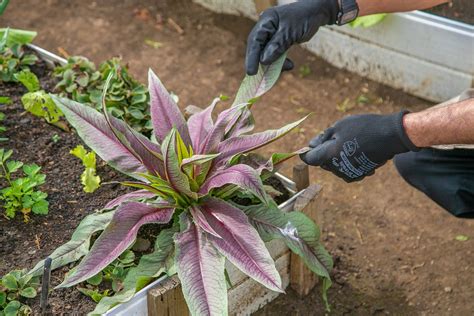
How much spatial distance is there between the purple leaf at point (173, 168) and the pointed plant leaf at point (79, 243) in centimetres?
24

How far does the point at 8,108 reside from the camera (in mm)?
2855

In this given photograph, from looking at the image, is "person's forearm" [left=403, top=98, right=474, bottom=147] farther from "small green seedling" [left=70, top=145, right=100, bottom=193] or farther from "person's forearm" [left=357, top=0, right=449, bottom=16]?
"small green seedling" [left=70, top=145, right=100, bottom=193]

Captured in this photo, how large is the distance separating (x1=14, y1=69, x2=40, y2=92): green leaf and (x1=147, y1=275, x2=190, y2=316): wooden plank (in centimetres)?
105

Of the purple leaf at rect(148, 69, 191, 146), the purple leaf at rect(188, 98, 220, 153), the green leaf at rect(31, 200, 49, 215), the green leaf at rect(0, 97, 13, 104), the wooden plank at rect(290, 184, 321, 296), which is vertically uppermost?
the purple leaf at rect(148, 69, 191, 146)

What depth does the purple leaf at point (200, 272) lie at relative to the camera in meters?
2.04

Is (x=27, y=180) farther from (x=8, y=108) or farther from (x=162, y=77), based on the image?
(x=162, y=77)

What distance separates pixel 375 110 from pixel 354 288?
111 centimetres

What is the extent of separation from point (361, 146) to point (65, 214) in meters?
0.96

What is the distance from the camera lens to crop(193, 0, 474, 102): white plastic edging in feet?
11.2

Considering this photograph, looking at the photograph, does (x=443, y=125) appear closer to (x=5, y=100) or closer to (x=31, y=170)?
(x=31, y=170)

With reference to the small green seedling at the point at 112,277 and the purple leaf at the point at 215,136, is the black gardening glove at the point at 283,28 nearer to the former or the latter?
the purple leaf at the point at 215,136

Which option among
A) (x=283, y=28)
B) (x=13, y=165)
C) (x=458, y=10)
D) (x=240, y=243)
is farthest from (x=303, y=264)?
(x=458, y=10)

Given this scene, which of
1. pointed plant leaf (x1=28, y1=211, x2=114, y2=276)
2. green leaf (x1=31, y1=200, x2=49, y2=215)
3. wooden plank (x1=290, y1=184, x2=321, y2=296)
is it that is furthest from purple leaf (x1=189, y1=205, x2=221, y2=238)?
green leaf (x1=31, y1=200, x2=49, y2=215)

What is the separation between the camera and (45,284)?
2.12 m
